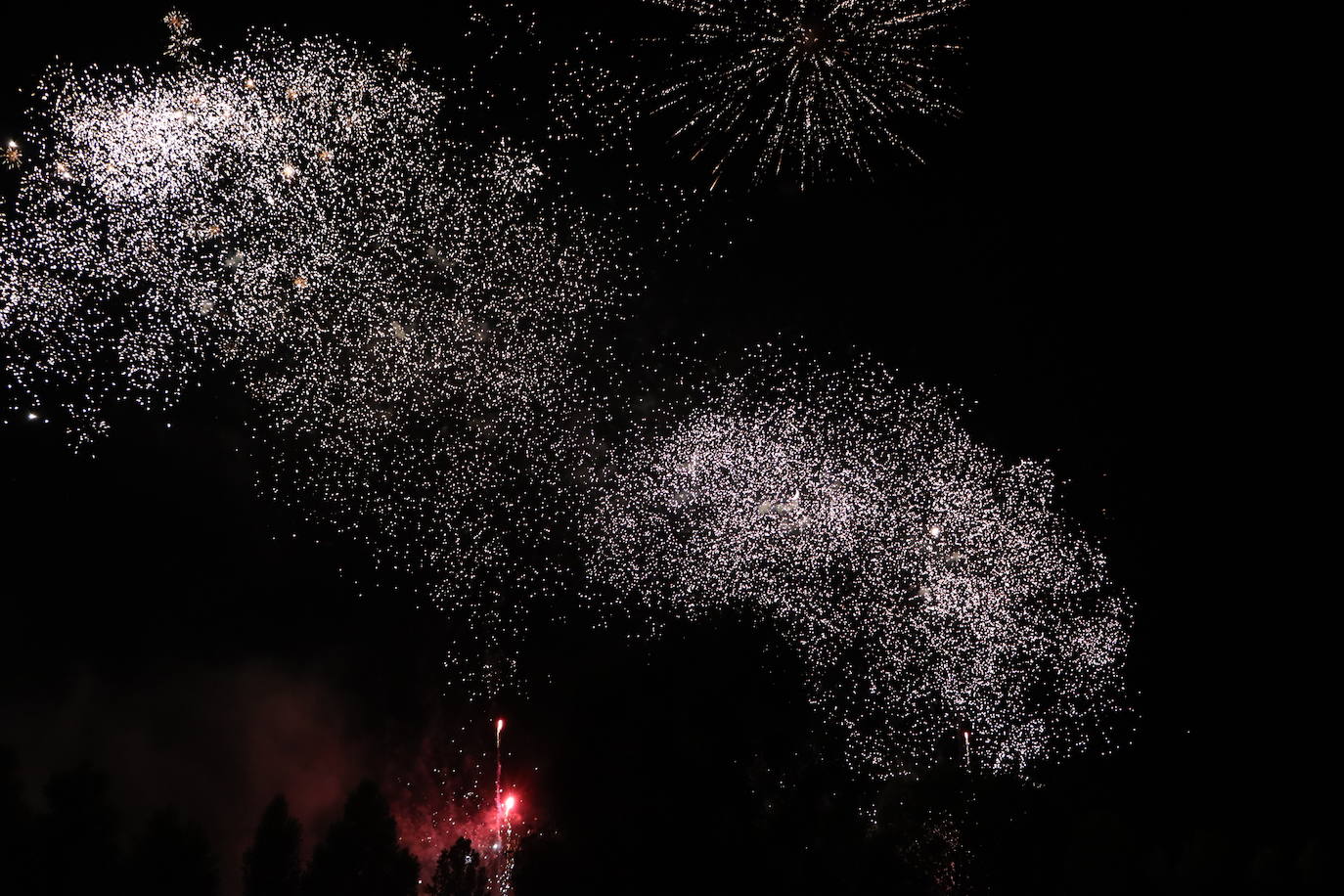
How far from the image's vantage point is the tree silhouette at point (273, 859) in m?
7.85

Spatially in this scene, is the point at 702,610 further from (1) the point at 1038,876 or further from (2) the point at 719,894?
(1) the point at 1038,876

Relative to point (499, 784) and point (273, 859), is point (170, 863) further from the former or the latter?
point (499, 784)

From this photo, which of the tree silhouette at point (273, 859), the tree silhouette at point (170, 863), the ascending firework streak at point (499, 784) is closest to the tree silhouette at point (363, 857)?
the tree silhouette at point (273, 859)

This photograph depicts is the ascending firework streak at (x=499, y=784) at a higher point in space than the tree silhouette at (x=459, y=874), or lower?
higher

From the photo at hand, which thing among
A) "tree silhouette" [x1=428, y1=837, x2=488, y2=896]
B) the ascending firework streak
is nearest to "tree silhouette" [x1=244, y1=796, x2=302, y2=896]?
"tree silhouette" [x1=428, y1=837, x2=488, y2=896]

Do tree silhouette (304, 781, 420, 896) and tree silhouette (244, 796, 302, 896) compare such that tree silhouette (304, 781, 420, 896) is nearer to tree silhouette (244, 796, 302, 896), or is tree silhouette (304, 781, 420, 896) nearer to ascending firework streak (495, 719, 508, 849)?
tree silhouette (244, 796, 302, 896)

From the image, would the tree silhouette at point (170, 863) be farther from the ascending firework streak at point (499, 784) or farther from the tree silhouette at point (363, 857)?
the ascending firework streak at point (499, 784)

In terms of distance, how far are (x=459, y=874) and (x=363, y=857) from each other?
104 cm

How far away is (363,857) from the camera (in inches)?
321

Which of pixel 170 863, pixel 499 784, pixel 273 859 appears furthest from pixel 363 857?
pixel 499 784

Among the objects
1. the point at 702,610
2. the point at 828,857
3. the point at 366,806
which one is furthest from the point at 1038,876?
the point at 366,806

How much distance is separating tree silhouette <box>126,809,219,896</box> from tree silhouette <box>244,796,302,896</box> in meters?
0.34

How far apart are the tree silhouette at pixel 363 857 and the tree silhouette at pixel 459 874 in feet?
0.87

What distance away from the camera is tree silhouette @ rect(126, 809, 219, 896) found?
295 inches
